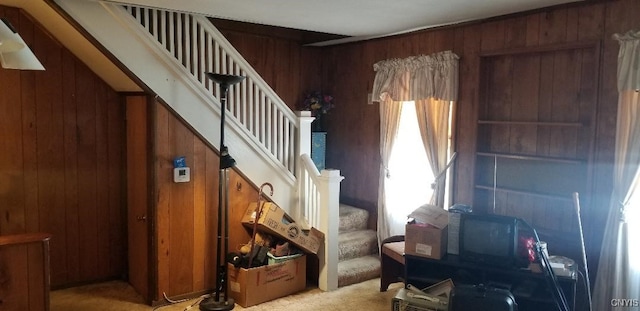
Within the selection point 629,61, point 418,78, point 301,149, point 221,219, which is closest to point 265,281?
point 221,219

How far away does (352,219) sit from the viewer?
5.29 meters

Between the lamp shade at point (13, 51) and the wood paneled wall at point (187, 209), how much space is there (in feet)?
5.26

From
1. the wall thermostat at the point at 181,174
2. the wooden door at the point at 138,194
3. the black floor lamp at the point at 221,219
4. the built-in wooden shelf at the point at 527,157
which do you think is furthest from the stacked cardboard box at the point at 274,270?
the built-in wooden shelf at the point at 527,157

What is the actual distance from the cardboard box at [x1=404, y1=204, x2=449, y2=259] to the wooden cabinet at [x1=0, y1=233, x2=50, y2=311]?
102 inches

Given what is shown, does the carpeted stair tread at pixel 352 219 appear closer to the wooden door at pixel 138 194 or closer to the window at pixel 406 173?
the window at pixel 406 173

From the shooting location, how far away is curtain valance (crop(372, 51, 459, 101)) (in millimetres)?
4367

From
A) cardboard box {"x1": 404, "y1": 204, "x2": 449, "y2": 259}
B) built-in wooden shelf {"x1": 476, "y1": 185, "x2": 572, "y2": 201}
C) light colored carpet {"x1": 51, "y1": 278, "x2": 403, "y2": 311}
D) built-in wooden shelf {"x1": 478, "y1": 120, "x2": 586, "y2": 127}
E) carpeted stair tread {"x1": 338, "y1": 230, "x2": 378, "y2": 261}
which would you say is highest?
built-in wooden shelf {"x1": 478, "y1": 120, "x2": 586, "y2": 127}

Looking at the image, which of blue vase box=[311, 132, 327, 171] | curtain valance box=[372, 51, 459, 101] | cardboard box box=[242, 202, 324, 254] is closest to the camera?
cardboard box box=[242, 202, 324, 254]

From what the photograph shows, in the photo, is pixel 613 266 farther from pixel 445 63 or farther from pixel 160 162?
pixel 160 162

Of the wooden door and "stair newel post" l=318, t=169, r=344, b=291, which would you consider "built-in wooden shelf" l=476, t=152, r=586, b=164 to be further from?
the wooden door

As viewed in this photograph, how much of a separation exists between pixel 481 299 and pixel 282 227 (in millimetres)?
1809

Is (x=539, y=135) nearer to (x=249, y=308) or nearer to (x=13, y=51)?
(x=249, y=308)

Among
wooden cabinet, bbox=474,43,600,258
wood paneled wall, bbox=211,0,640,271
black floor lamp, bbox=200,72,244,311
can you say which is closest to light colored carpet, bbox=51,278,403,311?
black floor lamp, bbox=200,72,244,311

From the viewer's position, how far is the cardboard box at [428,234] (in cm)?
371
